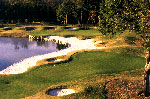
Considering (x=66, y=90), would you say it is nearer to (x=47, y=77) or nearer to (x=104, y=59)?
(x=47, y=77)

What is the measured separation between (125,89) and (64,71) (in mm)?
14709

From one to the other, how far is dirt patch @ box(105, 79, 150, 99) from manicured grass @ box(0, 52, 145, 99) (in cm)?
242

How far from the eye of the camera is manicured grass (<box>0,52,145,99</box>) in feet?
93.8

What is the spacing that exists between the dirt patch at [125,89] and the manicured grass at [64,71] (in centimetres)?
242

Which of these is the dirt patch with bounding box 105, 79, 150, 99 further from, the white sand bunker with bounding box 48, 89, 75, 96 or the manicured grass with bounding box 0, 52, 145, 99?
the white sand bunker with bounding box 48, 89, 75, 96

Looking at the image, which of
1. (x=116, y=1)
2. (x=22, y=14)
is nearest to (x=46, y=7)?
(x=22, y=14)

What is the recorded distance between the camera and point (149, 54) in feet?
68.0

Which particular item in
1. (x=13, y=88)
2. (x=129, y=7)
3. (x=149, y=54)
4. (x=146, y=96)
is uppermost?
(x=129, y=7)

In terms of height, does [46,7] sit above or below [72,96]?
above

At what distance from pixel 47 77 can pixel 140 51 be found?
2110 centimetres

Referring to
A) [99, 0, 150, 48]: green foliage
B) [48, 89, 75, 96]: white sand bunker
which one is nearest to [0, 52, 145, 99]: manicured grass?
[48, 89, 75, 96]: white sand bunker

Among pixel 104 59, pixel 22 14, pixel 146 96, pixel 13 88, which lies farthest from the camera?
pixel 22 14

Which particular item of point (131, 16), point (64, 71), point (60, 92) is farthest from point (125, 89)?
point (64, 71)

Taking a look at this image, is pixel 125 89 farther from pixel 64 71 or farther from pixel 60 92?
pixel 64 71
